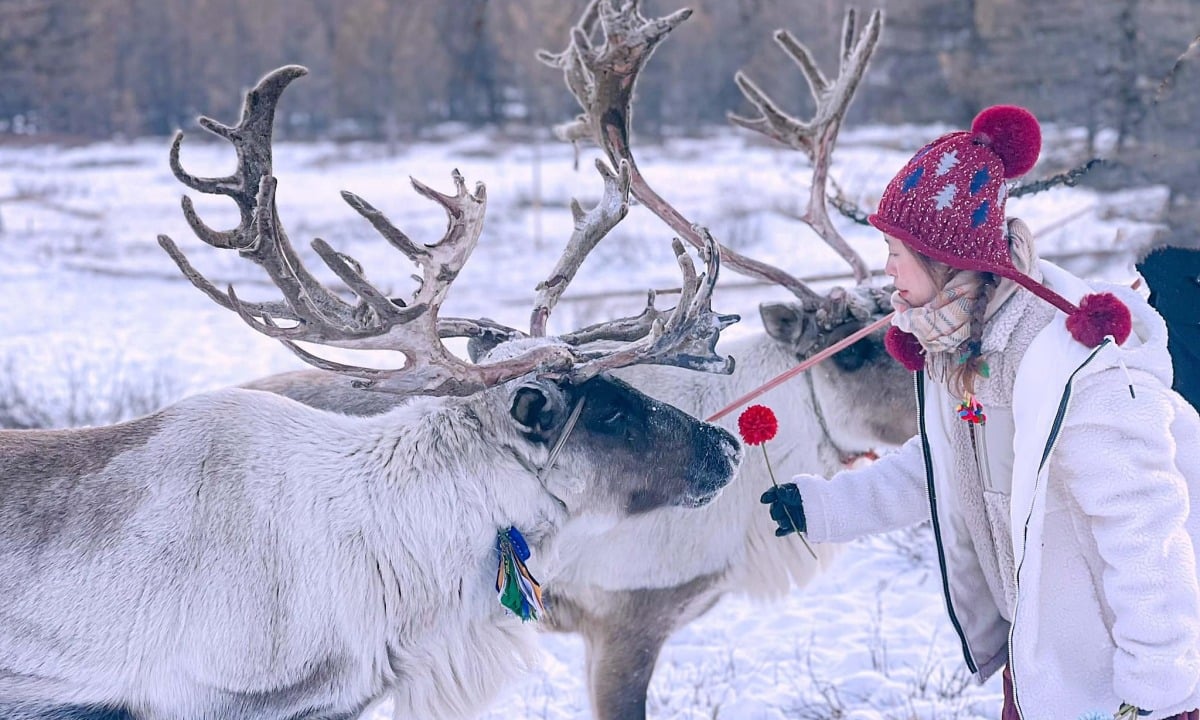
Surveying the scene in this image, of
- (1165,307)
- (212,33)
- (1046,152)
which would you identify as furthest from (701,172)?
(212,33)

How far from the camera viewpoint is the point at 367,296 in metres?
2.43

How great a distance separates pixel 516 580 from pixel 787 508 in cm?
74

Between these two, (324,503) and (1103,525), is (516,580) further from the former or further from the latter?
(1103,525)

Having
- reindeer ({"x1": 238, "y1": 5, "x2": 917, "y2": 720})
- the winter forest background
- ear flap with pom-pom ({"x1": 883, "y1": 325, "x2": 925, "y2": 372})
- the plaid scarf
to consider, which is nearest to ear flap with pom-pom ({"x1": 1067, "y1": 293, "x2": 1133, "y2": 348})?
the plaid scarf

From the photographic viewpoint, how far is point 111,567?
7.48 ft

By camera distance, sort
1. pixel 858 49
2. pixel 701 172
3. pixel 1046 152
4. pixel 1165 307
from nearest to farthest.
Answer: pixel 1165 307
pixel 858 49
pixel 1046 152
pixel 701 172

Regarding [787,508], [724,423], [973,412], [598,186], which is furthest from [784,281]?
[598,186]

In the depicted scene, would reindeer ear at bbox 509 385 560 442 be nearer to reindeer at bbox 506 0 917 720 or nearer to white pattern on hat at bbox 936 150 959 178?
reindeer at bbox 506 0 917 720

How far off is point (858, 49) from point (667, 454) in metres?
2.08

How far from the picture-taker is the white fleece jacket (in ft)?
6.27

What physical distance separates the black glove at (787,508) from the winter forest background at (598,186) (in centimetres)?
114

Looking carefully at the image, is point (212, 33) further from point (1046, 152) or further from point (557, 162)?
point (1046, 152)

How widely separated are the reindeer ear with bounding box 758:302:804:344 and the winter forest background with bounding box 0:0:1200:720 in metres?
1.24

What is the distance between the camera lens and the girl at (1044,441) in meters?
1.92
